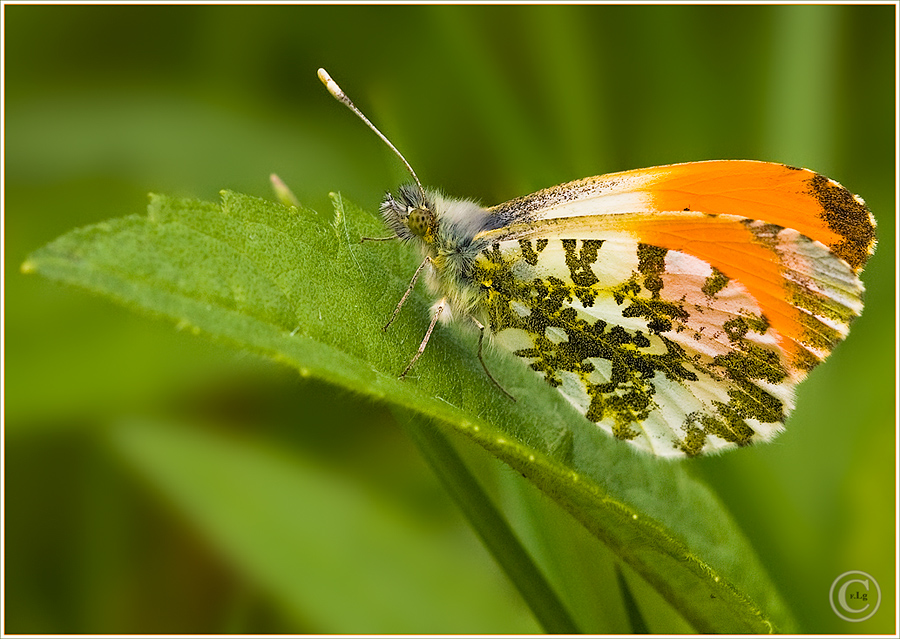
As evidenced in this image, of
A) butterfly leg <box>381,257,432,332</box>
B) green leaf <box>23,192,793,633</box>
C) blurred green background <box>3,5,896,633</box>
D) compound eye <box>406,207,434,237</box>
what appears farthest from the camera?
blurred green background <box>3,5,896,633</box>

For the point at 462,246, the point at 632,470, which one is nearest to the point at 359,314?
the point at 462,246

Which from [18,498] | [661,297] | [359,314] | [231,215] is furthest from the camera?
[18,498]

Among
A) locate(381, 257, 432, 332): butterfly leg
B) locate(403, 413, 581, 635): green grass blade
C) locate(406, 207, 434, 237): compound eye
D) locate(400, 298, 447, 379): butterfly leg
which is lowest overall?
locate(403, 413, 581, 635): green grass blade

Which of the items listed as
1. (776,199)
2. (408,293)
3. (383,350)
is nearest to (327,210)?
(408,293)

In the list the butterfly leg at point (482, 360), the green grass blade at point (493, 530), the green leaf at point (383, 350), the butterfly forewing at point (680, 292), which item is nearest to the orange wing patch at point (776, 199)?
the butterfly forewing at point (680, 292)

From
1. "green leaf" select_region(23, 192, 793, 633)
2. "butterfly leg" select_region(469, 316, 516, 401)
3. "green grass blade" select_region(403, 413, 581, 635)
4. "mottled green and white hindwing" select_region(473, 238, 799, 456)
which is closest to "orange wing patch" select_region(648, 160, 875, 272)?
"mottled green and white hindwing" select_region(473, 238, 799, 456)

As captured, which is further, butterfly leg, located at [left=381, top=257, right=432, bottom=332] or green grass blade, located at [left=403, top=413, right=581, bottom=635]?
butterfly leg, located at [left=381, top=257, right=432, bottom=332]

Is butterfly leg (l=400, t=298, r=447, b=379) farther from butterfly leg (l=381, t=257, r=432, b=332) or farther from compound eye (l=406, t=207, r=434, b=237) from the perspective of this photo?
compound eye (l=406, t=207, r=434, b=237)

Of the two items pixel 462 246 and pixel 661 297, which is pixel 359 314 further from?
pixel 661 297
